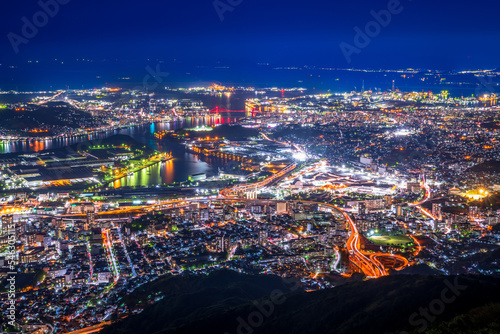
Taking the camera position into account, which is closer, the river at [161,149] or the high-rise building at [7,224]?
the high-rise building at [7,224]

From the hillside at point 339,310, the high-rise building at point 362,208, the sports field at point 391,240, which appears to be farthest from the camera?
the high-rise building at point 362,208

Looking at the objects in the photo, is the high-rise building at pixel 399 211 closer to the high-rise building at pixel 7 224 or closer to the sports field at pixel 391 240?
the sports field at pixel 391 240

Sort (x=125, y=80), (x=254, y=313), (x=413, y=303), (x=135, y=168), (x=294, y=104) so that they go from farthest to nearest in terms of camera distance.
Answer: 1. (x=125, y=80)
2. (x=294, y=104)
3. (x=135, y=168)
4. (x=254, y=313)
5. (x=413, y=303)

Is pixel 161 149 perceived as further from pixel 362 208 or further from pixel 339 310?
pixel 339 310

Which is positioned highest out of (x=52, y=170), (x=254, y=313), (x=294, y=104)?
(x=294, y=104)

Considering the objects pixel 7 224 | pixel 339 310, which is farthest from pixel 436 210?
pixel 7 224

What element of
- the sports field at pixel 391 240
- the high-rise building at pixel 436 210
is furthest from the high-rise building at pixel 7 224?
the high-rise building at pixel 436 210

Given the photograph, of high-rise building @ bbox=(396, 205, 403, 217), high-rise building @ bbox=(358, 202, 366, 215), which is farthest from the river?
high-rise building @ bbox=(396, 205, 403, 217)

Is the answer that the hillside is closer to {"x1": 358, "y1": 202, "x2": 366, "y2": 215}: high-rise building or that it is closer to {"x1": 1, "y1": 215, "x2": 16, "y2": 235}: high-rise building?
{"x1": 1, "y1": 215, "x2": 16, "y2": 235}: high-rise building

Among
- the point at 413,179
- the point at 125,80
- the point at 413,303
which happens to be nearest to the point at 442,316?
the point at 413,303

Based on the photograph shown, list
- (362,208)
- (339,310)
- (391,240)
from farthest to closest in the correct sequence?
1. (362,208)
2. (391,240)
3. (339,310)

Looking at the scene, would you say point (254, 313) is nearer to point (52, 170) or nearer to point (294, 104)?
point (52, 170)
